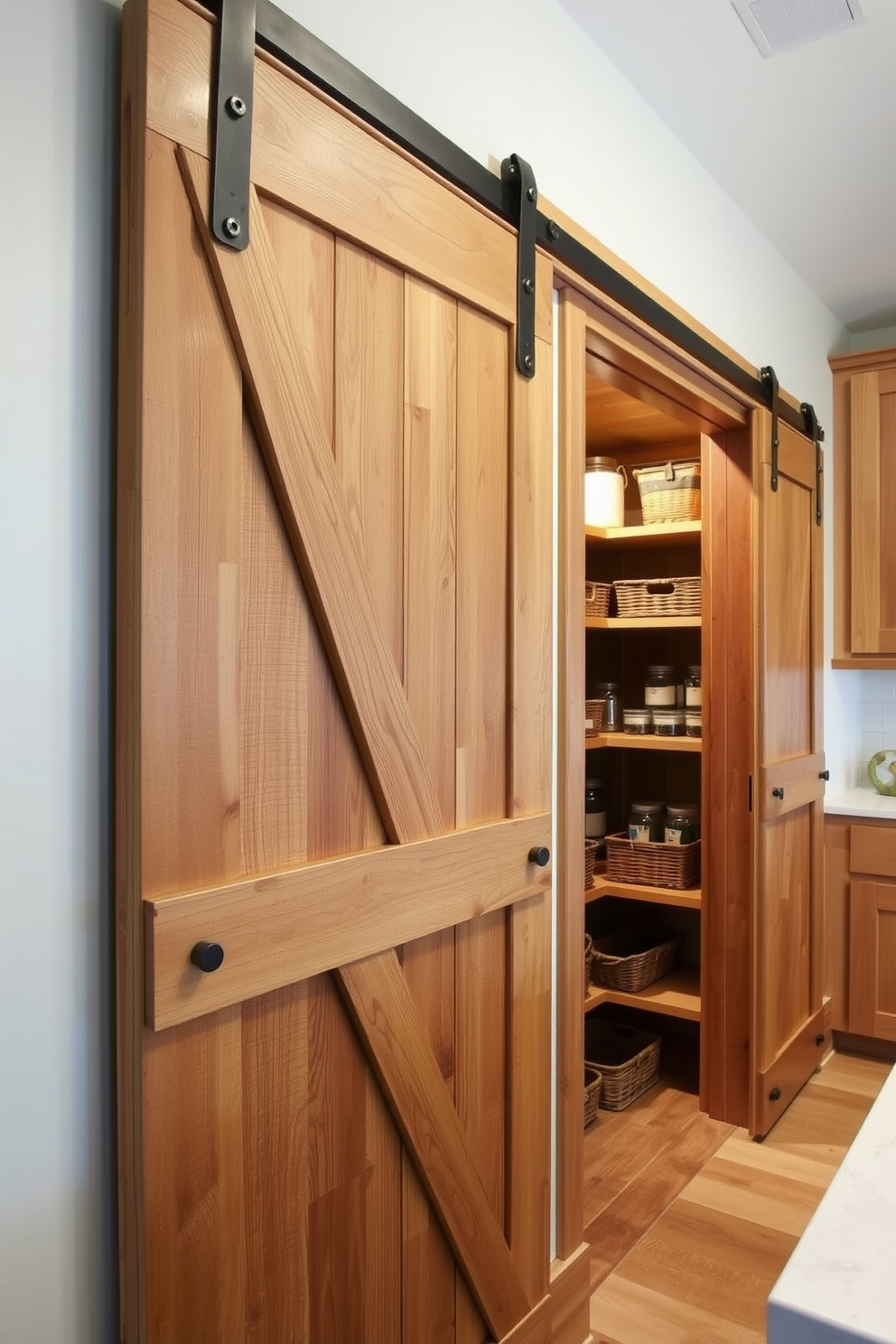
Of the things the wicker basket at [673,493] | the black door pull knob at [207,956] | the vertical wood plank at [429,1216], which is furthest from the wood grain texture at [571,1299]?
the wicker basket at [673,493]

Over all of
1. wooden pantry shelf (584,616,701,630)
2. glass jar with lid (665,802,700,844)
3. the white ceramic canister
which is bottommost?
glass jar with lid (665,802,700,844)

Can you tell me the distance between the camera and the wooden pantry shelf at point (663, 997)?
2.80 meters

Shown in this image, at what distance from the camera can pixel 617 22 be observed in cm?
185

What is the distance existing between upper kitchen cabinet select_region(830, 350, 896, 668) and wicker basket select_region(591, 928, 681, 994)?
3.88 ft

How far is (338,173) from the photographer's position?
3.88 ft

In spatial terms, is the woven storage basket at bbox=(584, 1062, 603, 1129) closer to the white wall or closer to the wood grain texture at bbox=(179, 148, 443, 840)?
the wood grain texture at bbox=(179, 148, 443, 840)

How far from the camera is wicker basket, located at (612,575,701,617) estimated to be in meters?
2.85

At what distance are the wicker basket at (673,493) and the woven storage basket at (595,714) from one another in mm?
597

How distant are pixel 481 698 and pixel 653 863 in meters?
1.61

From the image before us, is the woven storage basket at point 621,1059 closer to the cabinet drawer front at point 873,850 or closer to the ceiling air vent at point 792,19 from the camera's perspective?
the cabinet drawer front at point 873,850

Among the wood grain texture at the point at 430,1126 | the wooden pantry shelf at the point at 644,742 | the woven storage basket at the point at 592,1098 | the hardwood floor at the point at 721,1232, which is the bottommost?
the hardwood floor at the point at 721,1232

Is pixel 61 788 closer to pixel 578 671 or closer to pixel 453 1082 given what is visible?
pixel 453 1082

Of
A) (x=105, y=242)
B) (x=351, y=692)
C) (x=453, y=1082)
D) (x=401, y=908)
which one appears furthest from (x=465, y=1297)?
(x=105, y=242)

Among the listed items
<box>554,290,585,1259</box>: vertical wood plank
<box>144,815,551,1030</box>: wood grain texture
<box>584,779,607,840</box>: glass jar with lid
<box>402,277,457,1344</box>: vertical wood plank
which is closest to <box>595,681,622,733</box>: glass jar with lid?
<box>584,779,607,840</box>: glass jar with lid
